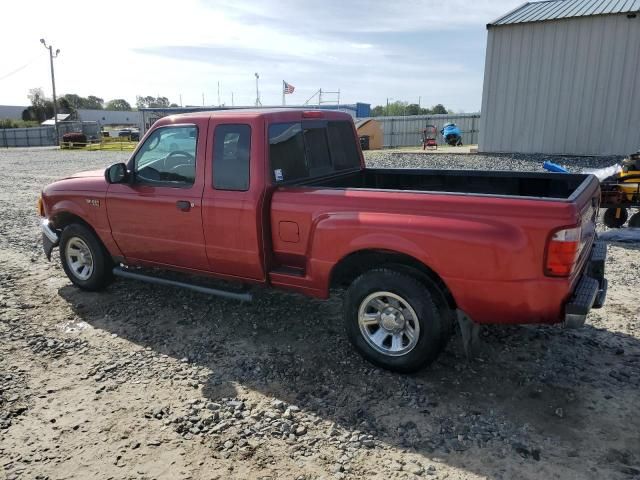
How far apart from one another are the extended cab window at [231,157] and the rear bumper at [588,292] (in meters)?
2.61

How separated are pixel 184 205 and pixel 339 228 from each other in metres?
1.60

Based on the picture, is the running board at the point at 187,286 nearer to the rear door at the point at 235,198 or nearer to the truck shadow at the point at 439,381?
the rear door at the point at 235,198

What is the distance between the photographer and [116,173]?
4941 mm

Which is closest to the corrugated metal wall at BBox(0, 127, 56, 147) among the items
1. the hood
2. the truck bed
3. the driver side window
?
the hood

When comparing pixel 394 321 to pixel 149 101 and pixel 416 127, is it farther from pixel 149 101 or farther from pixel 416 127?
pixel 149 101

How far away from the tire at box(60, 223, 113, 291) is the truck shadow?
0.42m

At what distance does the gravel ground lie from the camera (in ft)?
9.55

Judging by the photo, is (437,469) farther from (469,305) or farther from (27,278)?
(27,278)

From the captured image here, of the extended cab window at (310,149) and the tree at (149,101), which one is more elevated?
the tree at (149,101)

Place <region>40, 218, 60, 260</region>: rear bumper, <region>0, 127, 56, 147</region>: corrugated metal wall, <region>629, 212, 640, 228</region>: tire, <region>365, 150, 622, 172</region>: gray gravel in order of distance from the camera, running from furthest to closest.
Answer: <region>0, 127, 56, 147</region>: corrugated metal wall < <region>365, 150, 622, 172</region>: gray gravel < <region>629, 212, 640, 228</region>: tire < <region>40, 218, 60, 260</region>: rear bumper

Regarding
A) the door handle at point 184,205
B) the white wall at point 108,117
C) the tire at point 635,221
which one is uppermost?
the white wall at point 108,117

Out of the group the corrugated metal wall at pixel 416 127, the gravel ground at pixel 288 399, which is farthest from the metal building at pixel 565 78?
the corrugated metal wall at pixel 416 127

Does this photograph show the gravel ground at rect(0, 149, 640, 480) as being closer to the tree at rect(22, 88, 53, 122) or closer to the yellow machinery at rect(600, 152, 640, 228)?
the yellow machinery at rect(600, 152, 640, 228)

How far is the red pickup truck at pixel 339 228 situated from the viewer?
3.22 m
